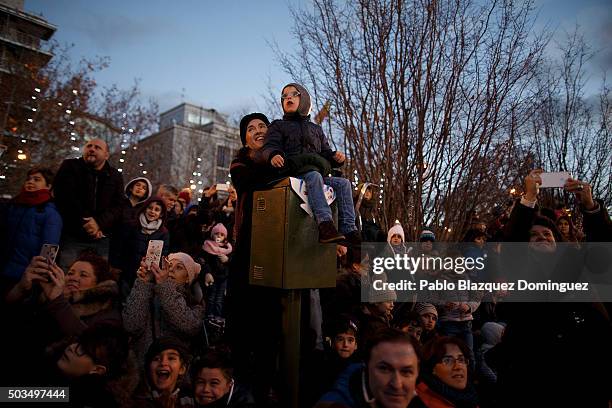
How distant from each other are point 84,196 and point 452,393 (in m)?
4.09

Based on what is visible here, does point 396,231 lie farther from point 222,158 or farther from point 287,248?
point 222,158

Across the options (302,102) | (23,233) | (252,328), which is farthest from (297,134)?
(23,233)

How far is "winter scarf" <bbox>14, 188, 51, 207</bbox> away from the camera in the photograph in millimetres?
3660

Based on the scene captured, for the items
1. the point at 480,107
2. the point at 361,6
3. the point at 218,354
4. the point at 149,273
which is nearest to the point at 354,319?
the point at 218,354

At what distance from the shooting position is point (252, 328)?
279cm

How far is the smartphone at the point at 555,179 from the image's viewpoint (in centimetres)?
283

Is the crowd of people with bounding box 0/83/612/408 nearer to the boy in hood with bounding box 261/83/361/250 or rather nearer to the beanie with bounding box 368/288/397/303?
the boy in hood with bounding box 261/83/361/250

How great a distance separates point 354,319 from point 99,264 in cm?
231

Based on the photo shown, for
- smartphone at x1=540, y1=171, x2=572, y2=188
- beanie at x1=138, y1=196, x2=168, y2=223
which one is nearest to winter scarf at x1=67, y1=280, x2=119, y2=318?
beanie at x1=138, y1=196, x2=168, y2=223

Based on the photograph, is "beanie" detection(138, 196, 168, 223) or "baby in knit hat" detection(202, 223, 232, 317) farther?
"baby in knit hat" detection(202, 223, 232, 317)

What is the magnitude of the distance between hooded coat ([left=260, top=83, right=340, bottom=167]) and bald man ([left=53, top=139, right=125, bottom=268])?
2.41 m

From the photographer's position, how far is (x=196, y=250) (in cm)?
570

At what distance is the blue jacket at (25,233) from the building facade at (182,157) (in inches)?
740

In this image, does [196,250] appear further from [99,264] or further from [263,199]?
[263,199]
